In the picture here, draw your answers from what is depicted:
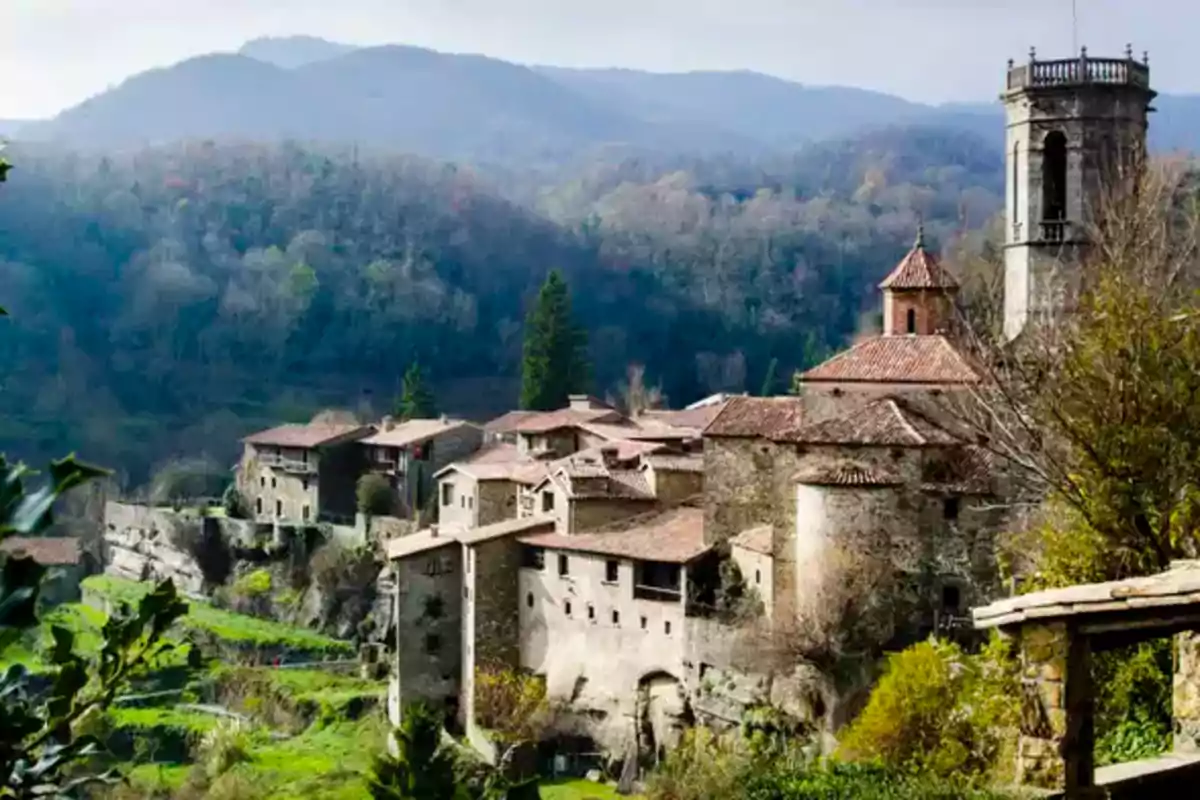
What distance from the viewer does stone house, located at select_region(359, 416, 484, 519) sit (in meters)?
57.0

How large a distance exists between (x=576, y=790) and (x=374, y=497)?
76.1 ft

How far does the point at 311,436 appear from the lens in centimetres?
6150

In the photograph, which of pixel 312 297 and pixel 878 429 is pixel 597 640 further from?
pixel 312 297

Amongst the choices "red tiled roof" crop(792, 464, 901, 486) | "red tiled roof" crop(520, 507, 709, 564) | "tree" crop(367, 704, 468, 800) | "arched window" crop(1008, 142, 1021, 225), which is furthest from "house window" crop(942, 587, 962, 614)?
"arched window" crop(1008, 142, 1021, 225)

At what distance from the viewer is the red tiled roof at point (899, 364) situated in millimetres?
30000

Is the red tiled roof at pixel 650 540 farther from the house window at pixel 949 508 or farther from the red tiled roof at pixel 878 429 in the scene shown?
the house window at pixel 949 508

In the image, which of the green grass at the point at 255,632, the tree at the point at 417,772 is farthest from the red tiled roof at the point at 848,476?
the green grass at the point at 255,632

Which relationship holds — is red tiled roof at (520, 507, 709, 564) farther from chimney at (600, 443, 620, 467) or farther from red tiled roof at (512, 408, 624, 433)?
red tiled roof at (512, 408, 624, 433)

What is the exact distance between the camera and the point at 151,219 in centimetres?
13250

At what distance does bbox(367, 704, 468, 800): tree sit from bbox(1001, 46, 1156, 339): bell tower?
16.6 m

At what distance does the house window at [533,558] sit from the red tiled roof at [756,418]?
5.95 m

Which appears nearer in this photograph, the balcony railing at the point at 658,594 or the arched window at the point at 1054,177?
the balcony railing at the point at 658,594

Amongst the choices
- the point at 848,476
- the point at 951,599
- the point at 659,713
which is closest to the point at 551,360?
the point at 659,713

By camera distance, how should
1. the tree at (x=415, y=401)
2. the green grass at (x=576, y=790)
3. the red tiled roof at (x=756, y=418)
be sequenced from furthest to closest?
the tree at (x=415, y=401), the red tiled roof at (x=756, y=418), the green grass at (x=576, y=790)
